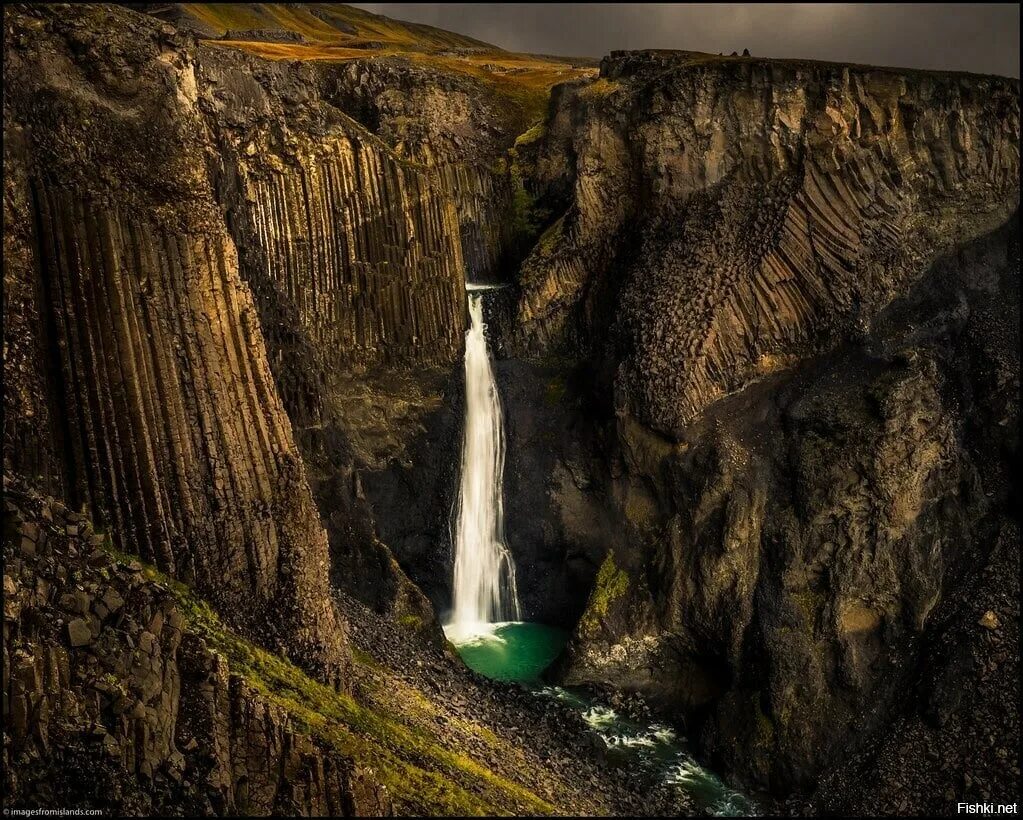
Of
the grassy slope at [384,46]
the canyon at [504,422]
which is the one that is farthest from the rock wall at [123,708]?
the grassy slope at [384,46]

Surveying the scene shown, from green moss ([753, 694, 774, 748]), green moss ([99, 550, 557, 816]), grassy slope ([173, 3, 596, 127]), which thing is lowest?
green moss ([753, 694, 774, 748])

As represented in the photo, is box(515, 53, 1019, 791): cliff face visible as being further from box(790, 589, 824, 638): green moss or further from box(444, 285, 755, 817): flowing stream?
box(444, 285, 755, 817): flowing stream

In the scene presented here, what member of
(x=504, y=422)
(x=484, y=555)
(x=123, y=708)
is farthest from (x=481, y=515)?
(x=123, y=708)

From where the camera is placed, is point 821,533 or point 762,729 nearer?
point 762,729

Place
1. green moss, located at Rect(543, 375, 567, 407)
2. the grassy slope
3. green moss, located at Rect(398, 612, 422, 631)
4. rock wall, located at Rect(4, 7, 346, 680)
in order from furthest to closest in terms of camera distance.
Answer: the grassy slope
green moss, located at Rect(543, 375, 567, 407)
green moss, located at Rect(398, 612, 422, 631)
rock wall, located at Rect(4, 7, 346, 680)

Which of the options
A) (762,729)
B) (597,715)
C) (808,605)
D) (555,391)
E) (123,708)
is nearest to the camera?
(123,708)

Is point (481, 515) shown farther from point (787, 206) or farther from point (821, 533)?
point (787, 206)

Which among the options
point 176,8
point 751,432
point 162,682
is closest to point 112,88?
point 162,682

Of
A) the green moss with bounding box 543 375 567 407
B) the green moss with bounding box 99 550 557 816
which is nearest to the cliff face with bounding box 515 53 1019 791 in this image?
the green moss with bounding box 543 375 567 407
